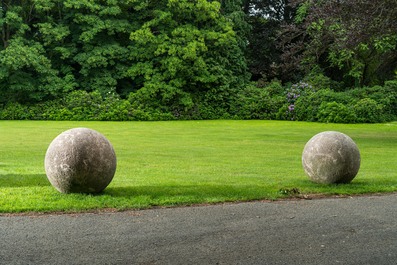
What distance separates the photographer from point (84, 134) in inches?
358

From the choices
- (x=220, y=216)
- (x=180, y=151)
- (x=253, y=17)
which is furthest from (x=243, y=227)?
(x=253, y=17)

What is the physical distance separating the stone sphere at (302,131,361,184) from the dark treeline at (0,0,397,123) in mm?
22684

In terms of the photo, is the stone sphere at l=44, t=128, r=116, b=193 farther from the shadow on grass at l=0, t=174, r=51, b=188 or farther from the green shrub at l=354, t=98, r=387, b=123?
the green shrub at l=354, t=98, r=387, b=123

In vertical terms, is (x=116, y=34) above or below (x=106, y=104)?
above

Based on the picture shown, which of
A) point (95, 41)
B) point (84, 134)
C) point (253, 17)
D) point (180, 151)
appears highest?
point (253, 17)

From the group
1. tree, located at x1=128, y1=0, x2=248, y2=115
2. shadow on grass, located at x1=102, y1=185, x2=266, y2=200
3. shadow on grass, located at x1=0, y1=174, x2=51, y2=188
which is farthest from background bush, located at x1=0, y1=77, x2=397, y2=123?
shadow on grass, located at x1=102, y1=185, x2=266, y2=200

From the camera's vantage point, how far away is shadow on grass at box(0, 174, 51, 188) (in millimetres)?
10484

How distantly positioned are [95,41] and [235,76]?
11.7m

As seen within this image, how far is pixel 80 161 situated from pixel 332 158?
5291 millimetres

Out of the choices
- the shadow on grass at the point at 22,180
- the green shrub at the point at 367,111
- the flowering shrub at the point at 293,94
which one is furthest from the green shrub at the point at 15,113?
the shadow on grass at the point at 22,180

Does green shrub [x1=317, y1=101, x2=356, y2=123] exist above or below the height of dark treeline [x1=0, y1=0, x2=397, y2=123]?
below

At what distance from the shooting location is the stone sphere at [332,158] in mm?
10469

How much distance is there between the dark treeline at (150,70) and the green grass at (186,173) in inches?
592

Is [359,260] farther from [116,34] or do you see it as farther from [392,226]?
[116,34]
